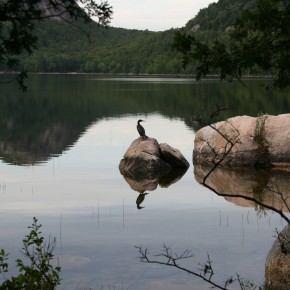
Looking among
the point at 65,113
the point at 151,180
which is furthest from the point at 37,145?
the point at 65,113

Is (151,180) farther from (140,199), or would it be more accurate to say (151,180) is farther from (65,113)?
(65,113)

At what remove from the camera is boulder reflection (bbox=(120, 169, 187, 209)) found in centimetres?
2659

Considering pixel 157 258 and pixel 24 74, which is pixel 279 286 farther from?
pixel 24 74

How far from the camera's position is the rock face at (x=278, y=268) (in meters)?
13.0

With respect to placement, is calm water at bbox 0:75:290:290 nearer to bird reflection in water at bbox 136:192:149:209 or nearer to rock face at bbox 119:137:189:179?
bird reflection in water at bbox 136:192:149:209

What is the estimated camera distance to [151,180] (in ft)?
93.2

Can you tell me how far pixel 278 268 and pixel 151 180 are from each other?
1541 centimetres

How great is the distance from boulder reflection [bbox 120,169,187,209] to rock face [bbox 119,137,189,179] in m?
0.18

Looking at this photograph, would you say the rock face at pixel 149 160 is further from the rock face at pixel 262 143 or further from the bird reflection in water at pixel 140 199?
the bird reflection in water at pixel 140 199

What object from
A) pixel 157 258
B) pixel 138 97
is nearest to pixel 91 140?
pixel 157 258

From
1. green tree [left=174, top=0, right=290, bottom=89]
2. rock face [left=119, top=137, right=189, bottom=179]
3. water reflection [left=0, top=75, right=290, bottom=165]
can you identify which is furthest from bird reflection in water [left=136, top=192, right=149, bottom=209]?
green tree [left=174, top=0, right=290, bottom=89]

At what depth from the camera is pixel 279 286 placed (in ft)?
43.7

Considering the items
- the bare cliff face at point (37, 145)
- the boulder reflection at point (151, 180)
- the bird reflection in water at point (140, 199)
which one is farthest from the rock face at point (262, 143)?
the bare cliff face at point (37, 145)

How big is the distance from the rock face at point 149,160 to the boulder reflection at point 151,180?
18cm
